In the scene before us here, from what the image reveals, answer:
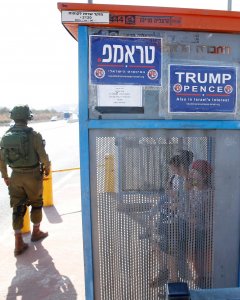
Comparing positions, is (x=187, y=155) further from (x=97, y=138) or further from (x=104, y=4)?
(x=104, y=4)

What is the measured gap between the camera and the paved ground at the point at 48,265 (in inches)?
134

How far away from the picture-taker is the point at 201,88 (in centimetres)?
226

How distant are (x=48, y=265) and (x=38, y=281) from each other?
1.20 feet

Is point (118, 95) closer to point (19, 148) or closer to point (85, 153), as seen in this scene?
point (85, 153)

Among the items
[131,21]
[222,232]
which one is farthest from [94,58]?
[222,232]

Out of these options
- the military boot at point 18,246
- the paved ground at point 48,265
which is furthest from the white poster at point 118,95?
the military boot at point 18,246

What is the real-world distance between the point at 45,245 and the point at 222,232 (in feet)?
9.94

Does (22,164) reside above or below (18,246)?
above

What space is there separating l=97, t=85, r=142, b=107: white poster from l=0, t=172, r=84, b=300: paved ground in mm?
2274

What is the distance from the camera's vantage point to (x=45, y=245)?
4574mm

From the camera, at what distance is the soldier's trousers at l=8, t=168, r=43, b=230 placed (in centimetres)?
442

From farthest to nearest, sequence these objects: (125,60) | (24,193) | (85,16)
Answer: (24,193), (125,60), (85,16)

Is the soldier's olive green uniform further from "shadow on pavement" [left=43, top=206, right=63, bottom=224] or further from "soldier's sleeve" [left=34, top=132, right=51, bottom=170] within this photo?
"shadow on pavement" [left=43, top=206, right=63, bottom=224]

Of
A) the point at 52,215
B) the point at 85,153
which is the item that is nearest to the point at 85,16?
the point at 85,153
